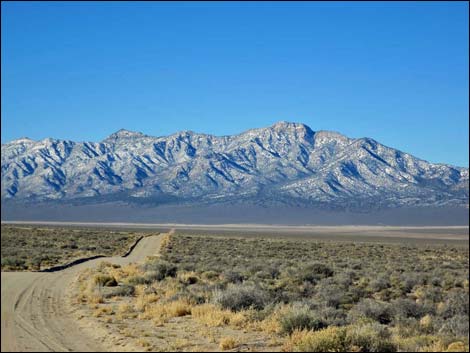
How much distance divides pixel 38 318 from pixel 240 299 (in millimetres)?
7145

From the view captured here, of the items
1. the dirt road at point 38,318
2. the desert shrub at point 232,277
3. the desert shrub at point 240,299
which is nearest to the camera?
the dirt road at point 38,318

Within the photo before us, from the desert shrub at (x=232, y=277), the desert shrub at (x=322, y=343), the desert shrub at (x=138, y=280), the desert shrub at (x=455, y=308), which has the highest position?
the desert shrub at (x=322, y=343)

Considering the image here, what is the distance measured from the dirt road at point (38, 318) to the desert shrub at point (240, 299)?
5403 millimetres

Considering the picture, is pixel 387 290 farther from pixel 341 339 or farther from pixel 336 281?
pixel 341 339

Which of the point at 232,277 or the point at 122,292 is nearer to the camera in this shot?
the point at 122,292

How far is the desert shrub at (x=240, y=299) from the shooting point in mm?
20719

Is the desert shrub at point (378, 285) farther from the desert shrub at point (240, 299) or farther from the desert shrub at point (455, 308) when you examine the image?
the desert shrub at point (240, 299)

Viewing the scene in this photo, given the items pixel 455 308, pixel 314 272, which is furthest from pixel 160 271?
pixel 455 308

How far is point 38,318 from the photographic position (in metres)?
17.9

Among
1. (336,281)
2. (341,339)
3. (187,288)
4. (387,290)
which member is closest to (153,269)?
(187,288)

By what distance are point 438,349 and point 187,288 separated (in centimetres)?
1323

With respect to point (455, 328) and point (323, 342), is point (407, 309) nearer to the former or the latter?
point (455, 328)

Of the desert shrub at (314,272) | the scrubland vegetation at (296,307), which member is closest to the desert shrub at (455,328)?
the scrubland vegetation at (296,307)

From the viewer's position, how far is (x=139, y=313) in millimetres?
19562
